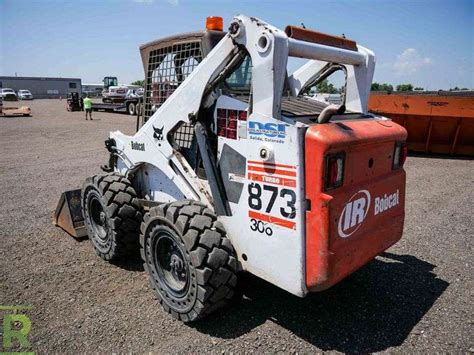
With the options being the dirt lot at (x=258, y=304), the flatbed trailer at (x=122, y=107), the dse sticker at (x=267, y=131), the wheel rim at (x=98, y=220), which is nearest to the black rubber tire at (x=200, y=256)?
the dirt lot at (x=258, y=304)

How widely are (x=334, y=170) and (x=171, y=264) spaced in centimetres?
159

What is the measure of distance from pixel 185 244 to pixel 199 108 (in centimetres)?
→ 110

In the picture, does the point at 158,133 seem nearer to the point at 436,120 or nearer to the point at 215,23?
the point at 215,23

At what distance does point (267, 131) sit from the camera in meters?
2.51

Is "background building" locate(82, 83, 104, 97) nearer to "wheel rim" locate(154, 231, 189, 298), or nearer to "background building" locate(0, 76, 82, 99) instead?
"background building" locate(0, 76, 82, 99)

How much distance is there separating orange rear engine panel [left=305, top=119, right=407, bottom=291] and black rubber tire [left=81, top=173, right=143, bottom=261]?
2.09 meters

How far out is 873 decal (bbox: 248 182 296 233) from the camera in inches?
96.7

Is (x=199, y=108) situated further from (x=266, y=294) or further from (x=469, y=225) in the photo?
(x=469, y=225)

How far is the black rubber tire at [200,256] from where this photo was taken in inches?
106

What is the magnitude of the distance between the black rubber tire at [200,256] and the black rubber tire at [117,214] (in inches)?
34.3

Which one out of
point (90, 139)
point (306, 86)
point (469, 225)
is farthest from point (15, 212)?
point (90, 139)

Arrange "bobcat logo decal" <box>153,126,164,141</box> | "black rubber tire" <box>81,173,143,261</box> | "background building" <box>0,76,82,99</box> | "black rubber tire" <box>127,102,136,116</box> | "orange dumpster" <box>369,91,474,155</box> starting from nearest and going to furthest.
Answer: "bobcat logo decal" <box>153,126,164,141</box> < "black rubber tire" <box>81,173,143,261</box> < "orange dumpster" <box>369,91,474,155</box> < "black rubber tire" <box>127,102,136,116</box> < "background building" <box>0,76,82,99</box>

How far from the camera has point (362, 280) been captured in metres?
3.71

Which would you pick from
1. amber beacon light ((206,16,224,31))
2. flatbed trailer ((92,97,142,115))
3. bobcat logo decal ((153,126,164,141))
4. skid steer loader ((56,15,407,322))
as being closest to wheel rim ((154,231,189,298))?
skid steer loader ((56,15,407,322))
